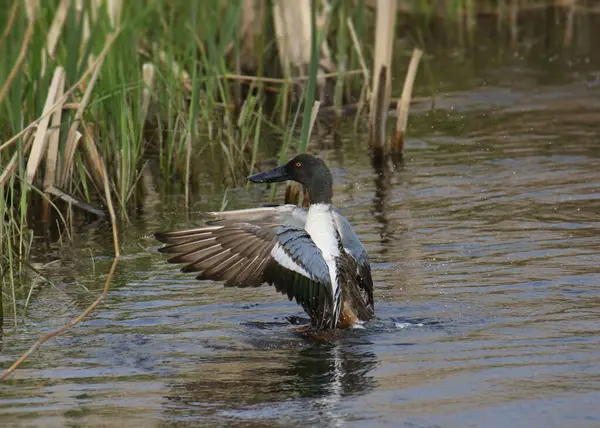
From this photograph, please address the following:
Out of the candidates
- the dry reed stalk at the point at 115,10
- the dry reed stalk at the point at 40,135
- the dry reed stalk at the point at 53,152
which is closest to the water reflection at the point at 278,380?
the dry reed stalk at the point at 40,135

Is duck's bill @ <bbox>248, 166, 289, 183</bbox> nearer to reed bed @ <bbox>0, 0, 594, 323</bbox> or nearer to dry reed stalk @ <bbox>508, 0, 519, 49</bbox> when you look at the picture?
reed bed @ <bbox>0, 0, 594, 323</bbox>

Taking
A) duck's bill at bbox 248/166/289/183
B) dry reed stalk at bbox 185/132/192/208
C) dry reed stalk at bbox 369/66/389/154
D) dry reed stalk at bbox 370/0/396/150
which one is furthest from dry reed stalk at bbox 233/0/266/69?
duck's bill at bbox 248/166/289/183

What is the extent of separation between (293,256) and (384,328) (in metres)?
0.60

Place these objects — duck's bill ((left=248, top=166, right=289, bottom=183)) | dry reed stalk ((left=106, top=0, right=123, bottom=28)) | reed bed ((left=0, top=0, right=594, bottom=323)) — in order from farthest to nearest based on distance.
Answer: dry reed stalk ((left=106, top=0, right=123, bottom=28))
reed bed ((left=0, top=0, right=594, bottom=323))
duck's bill ((left=248, top=166, right=289, bottom=183))

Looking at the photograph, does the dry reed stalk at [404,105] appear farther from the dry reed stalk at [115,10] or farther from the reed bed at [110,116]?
the dry reed stalk at [115,10]

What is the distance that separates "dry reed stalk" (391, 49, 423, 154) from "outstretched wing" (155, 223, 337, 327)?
12.8ft

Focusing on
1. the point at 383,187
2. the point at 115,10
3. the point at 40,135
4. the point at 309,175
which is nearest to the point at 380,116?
the point at 383,187

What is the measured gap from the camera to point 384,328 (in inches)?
237

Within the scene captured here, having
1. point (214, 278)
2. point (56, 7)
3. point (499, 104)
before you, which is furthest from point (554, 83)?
point (214, 278)

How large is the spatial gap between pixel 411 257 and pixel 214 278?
1732 mm

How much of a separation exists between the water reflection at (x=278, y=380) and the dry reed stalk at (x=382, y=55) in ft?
13.6

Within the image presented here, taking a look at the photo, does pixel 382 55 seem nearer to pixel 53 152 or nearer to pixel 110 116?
pixel 110 116

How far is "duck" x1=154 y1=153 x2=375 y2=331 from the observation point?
6004 mm

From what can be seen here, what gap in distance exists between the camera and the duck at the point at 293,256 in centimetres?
600
